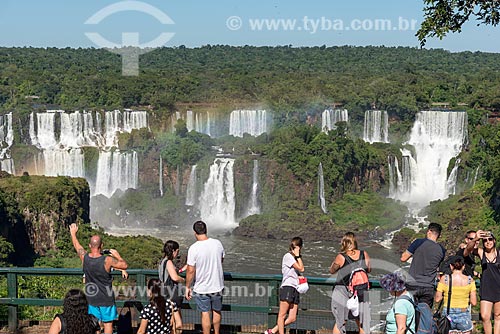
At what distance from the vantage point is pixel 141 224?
234 feet

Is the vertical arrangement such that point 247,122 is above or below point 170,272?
above

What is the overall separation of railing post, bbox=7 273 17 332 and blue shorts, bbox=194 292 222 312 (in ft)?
6.81

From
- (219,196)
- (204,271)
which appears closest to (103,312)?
(204,271)

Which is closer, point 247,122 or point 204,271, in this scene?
point 204,271

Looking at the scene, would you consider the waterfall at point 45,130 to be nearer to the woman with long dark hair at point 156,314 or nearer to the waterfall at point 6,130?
the waterfall at point 6,130

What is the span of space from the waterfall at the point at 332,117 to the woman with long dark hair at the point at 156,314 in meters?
72.0

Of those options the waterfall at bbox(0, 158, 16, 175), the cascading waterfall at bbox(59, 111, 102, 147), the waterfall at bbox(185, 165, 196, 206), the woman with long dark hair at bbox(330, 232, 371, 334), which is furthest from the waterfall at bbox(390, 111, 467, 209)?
the woman with long dark hair at bbox(330, 232, 371, 334)

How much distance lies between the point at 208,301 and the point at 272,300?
71 centimetres

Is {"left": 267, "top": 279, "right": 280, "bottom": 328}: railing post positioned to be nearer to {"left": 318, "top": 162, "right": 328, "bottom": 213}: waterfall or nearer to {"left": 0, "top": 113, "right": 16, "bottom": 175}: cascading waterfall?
{"left": 318, "top": 162, "right": 328, "bottom": 213}: waterfall

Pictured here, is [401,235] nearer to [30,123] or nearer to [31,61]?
[30,123]

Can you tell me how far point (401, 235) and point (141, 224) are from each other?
22136mm

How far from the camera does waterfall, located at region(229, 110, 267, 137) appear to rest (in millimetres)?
81812

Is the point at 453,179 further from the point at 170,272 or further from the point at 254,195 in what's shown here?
the point at 170,272

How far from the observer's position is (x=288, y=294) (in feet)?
32.4
